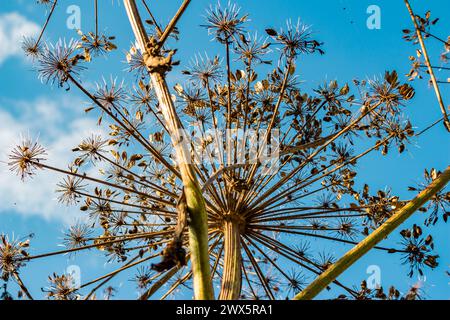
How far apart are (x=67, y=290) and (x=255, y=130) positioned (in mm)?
2922

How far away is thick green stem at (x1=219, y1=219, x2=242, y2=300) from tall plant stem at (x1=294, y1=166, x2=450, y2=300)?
72cm

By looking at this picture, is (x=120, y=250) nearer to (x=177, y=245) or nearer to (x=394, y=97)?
(x=394, y=97)

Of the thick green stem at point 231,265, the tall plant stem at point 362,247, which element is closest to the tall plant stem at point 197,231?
the tall plant stem at point 362,247

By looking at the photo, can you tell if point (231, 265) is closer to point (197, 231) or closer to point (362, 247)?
point (362, 247)

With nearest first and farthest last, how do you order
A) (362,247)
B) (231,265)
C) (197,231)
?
(197,231) → (362,247) → (231,265)

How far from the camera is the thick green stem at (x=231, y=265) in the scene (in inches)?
175

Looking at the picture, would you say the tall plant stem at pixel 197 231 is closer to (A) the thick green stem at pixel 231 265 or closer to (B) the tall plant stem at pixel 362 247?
(B) the tall plant stem at pixel 362 247

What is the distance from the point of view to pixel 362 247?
4125 mm

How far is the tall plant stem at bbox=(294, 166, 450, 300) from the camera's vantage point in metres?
3.92

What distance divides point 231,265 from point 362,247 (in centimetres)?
119

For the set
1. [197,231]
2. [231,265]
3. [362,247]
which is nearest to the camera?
[197,231]

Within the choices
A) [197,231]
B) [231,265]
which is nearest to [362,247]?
[231,265]

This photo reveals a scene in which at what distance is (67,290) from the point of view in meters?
6.45
